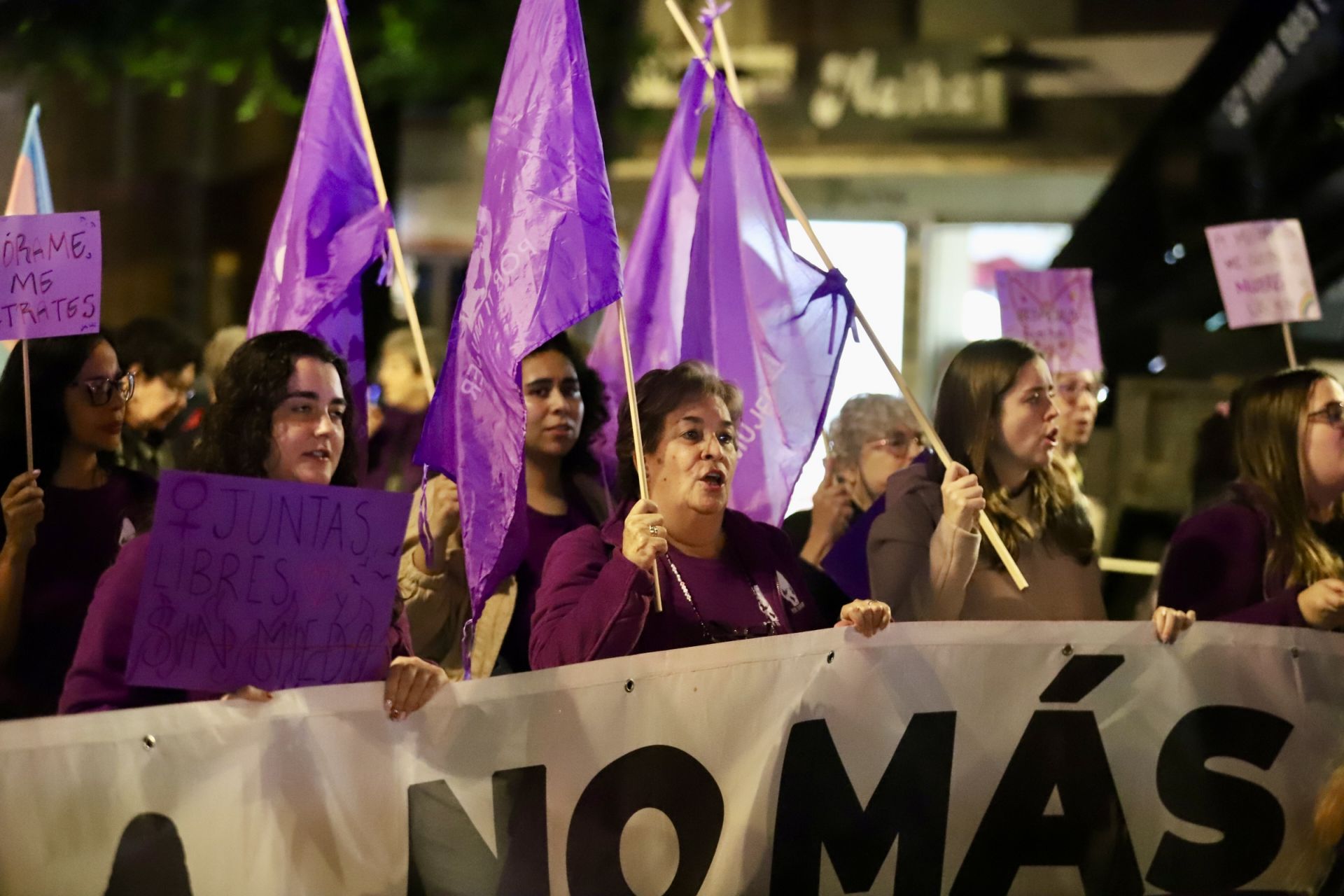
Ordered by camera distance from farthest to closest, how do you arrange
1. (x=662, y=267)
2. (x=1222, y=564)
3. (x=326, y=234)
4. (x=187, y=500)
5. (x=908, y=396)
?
(x=662, y=267) < (x=326, y=234) < (x=1222, y=564) < (x=908, y=396) < (x=187, y=500)

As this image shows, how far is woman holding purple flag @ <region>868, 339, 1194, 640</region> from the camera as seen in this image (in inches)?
152

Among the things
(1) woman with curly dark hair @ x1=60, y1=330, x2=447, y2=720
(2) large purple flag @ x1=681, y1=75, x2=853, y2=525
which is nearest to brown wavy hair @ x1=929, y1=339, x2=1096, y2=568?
(2) large purple flag @ x1=681, y1=75, x2=853, y2=525

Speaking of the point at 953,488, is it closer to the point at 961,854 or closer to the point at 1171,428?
the point at 961,854

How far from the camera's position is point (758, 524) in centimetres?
373

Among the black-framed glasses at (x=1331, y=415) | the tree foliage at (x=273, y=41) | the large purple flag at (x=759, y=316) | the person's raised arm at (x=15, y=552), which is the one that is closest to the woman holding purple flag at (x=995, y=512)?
the large purple flag at (x=759, y=316)

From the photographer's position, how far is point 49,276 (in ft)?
12.2

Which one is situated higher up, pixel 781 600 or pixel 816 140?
pixel 816 140

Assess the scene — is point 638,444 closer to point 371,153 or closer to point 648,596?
point 648,596

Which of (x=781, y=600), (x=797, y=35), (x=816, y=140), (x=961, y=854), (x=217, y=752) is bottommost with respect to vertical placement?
(x=961, y=854)

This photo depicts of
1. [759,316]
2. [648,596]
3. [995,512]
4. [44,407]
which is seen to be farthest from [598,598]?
[44,407]

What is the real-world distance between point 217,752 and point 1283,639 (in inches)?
99.2

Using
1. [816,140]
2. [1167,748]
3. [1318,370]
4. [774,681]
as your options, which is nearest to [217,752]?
[774,681]

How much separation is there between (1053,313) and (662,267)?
1.25m

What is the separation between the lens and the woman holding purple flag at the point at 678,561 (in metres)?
3.27
